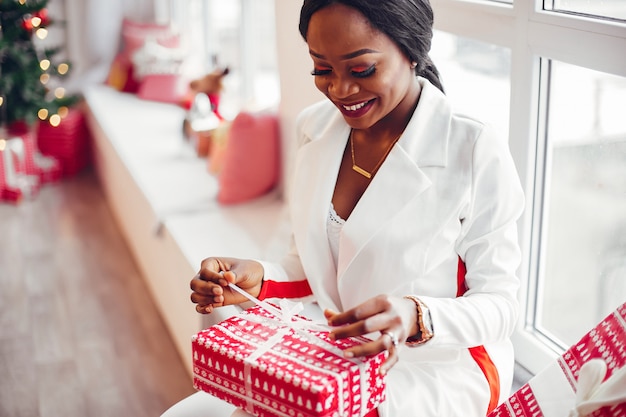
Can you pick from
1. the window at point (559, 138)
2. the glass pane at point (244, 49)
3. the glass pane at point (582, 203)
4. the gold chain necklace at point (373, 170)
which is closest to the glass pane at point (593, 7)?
the window at point (559, 138)

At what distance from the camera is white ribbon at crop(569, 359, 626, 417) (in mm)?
1044

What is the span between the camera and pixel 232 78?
13.4ft

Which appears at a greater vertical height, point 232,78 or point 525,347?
point 232,78

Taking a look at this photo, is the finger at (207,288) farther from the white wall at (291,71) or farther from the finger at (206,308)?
the white wall at (291,71)

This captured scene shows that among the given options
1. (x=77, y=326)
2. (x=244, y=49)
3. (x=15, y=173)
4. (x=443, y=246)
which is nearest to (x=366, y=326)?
(x=443, y=246)

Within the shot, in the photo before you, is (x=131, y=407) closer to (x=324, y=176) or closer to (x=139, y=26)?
(x=324, y=176)

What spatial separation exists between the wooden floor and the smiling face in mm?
1573

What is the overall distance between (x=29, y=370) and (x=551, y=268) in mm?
1895

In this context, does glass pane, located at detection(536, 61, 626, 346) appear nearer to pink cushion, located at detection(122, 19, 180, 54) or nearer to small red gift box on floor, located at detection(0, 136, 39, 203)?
pink cushion, located at detection(122, 19, 180, 54)

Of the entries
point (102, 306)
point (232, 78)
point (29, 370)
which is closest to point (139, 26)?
point (232, 78)

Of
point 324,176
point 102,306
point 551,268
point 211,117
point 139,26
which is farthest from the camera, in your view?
point 139,26

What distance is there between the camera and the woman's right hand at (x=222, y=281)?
1.40 metres

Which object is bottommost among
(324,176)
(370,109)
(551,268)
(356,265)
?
(551,268)

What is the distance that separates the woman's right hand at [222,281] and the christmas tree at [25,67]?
342cm
